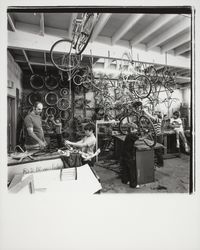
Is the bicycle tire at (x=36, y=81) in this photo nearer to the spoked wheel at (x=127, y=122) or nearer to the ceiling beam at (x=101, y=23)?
the ceiling beam at (x=101, y=23)

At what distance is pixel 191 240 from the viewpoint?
4.70 feet

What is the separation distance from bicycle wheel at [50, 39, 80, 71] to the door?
66 cm

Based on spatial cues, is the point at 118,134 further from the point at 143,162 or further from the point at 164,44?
→ the point at 164,44

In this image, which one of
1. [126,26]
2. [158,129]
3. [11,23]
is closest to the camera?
[11,23]

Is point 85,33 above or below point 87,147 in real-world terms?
above

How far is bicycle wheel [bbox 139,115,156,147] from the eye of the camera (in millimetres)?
1707

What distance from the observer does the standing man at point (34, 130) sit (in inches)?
55.2

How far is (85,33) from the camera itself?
1509 mm

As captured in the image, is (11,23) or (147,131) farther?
(147,131)

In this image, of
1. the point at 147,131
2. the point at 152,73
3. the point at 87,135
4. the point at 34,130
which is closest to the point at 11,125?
the point at 34,130

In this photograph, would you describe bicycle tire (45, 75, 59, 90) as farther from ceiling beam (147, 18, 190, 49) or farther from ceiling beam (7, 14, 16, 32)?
ceiling beam (147, 18, 190, 49)

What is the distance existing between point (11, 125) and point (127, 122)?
1391 millimetres

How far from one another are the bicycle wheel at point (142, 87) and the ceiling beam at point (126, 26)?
1.90 ft

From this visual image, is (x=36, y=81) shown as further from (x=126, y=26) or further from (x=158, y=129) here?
(x=158, y=129)
